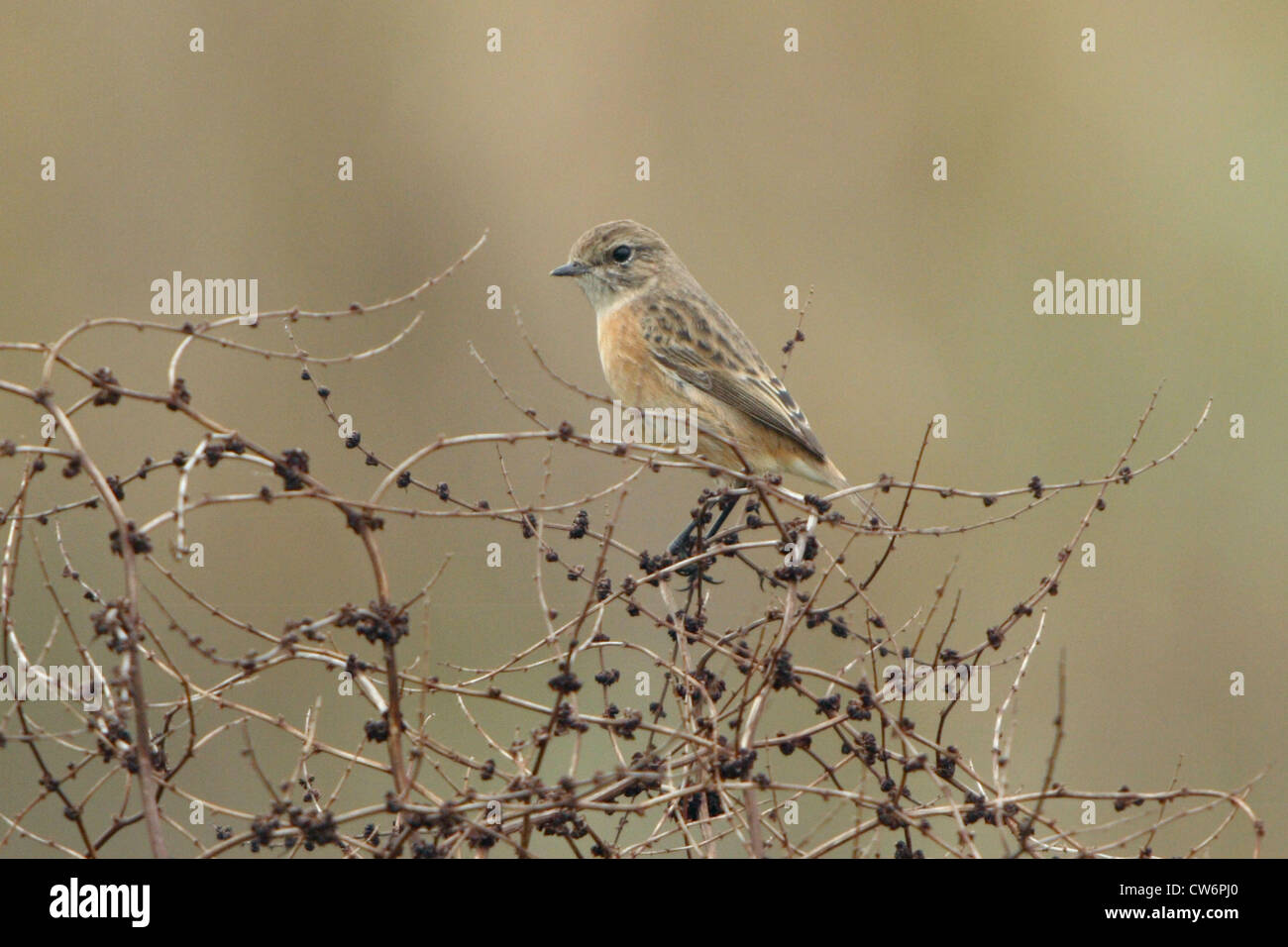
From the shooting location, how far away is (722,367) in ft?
25.2

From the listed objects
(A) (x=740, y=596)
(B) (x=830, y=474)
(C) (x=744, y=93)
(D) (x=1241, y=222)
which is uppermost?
(C) (x=744, y=93)

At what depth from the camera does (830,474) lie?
296 inches

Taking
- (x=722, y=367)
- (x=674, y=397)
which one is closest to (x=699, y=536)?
(x=674, y=397)

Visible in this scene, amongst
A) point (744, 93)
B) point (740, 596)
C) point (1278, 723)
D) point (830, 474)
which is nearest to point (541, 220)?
point (744, 93)

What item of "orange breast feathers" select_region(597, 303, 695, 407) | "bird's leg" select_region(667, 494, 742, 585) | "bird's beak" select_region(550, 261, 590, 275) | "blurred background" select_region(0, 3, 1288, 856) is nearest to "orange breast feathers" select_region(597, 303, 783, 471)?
"orange breast feathers" select_region(597, 303, 695, 407)

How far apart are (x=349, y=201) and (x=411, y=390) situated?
157 cm

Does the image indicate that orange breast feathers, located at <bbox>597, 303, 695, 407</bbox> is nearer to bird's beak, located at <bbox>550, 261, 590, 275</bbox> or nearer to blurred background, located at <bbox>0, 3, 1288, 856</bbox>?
bird's beak, located at <bbox>550, 261, 590, 275</bbox>

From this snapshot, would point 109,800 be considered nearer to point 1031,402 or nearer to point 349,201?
point 349,201

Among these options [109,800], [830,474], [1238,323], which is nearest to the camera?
[830,474]

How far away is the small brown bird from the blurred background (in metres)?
1.85

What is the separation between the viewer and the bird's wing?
24.5ft

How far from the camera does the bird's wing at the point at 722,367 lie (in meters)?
7.45

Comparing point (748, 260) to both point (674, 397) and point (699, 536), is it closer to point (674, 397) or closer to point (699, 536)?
point (674, 397)

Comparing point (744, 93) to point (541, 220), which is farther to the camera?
point (744, 93)
